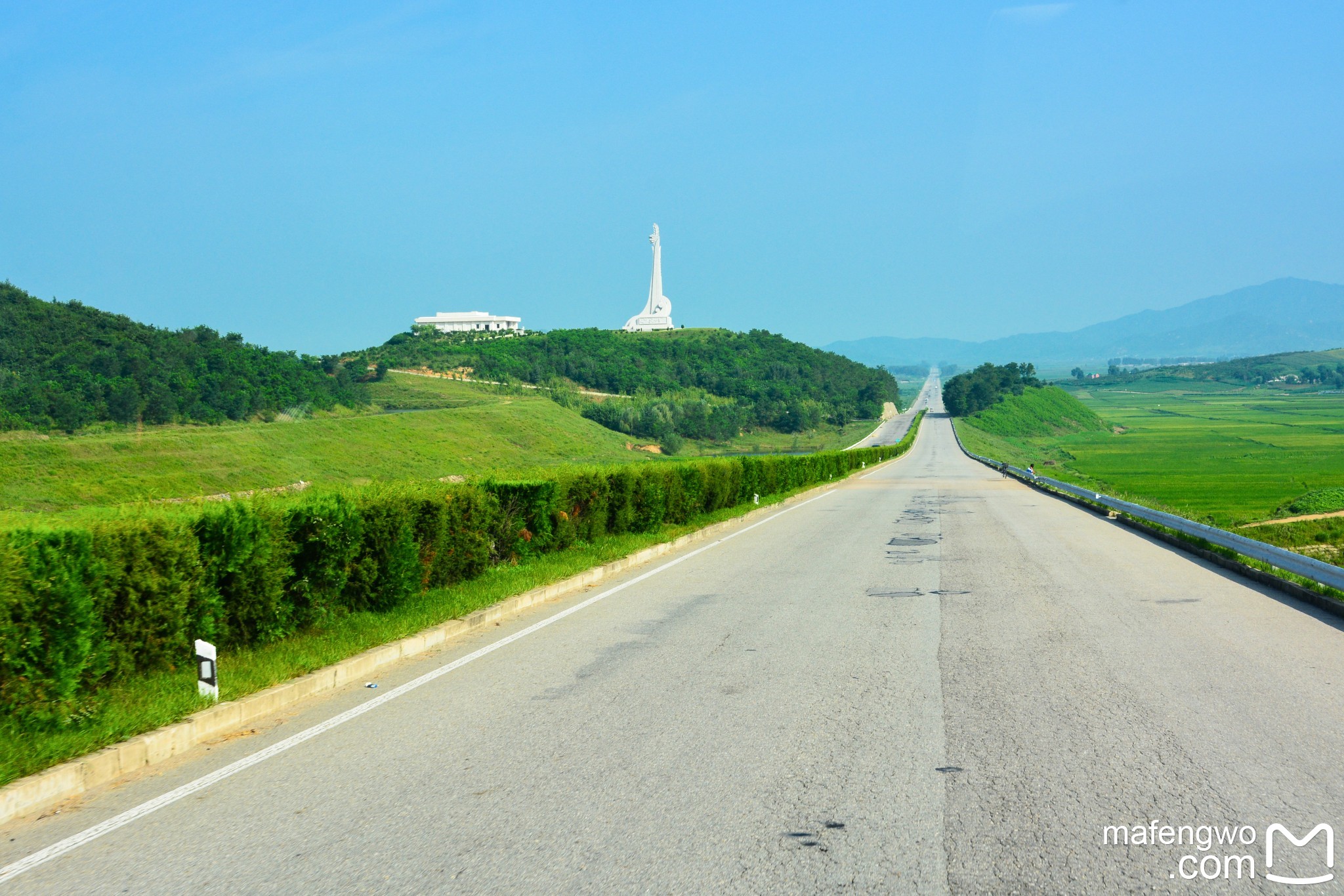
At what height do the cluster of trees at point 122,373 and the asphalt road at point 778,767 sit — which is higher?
the cluster of trees at point 122,373

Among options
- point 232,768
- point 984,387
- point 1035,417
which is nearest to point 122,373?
point 232,768

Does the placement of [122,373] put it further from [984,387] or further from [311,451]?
[984,387]

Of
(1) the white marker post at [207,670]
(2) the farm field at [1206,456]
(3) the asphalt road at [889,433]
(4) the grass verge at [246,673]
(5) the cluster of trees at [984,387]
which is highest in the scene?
(5) the cluster of trees at [984,387]

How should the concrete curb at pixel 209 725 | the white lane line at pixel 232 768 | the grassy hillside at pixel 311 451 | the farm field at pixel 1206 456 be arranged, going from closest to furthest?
the white lane line at pixel 232 768 < the concrete curb at pixel 209 725 < the grassy hillside at pixel 311 451 < the farm field at pixel 1206 456

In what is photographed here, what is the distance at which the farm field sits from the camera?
156 ft

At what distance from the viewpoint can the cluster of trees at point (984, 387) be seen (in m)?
159

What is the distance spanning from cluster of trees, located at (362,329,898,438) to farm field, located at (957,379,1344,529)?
24257mm

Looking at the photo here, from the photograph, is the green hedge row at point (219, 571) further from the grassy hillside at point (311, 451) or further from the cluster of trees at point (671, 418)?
the cluster of trees at point (671, 418)

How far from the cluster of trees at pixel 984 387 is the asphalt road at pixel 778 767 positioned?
504 ft

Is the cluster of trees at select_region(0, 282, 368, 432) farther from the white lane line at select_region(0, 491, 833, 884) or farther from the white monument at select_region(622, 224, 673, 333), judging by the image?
the white monument at select_region(622, 224, 673, 333)

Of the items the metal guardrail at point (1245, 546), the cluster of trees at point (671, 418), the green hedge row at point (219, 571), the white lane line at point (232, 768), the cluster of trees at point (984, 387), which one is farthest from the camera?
the cluster of trees at point (984, 387)

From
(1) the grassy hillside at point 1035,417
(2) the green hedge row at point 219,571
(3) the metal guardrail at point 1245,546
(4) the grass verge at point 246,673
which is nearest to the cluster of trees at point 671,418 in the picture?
(1) the grassy hillside at point 1035,417

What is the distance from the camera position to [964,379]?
6772 inches

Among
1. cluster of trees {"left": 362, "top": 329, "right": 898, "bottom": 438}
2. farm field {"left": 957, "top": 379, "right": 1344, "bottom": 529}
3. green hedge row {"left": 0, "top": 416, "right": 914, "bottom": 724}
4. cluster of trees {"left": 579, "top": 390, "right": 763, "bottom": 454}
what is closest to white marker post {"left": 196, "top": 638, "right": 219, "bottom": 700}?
green hedge row {"left": 0, "top": 416, "right": 914, "bottom": 724}
